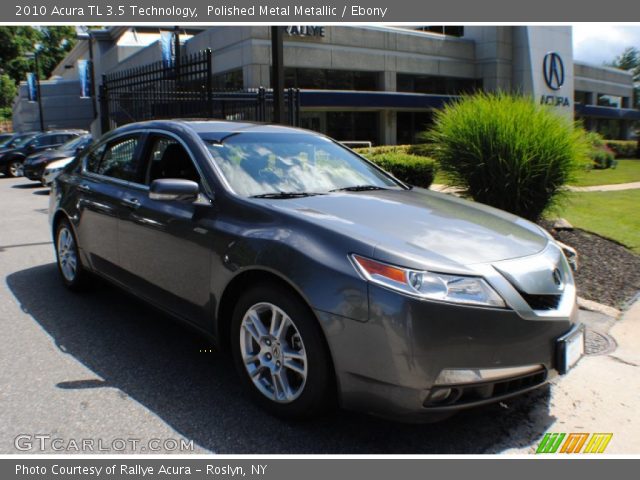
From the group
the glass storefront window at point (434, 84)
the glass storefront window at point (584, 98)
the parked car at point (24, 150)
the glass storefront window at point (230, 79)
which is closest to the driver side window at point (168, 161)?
the parked car at point (24, 150)

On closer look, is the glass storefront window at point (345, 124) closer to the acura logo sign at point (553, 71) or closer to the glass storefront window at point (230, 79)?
the glass storefront window at point (230, 79)

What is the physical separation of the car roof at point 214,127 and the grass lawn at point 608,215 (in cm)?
493

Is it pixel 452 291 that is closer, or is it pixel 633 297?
pixel 452 291

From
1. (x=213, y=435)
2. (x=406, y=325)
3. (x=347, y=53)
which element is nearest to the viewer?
(x=406, y=325)

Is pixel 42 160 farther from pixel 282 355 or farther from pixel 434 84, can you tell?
pixel 434 84

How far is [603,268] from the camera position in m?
6.72

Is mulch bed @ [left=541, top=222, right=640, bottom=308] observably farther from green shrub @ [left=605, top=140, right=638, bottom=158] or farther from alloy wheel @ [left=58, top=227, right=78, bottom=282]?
green shrub @ [left=605, top=140, right=638, bottom=158]

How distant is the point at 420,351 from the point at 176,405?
1586 mm

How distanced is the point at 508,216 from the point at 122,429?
9.13 feet

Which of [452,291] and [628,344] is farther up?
[452,291]

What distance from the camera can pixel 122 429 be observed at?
10.4 ft
